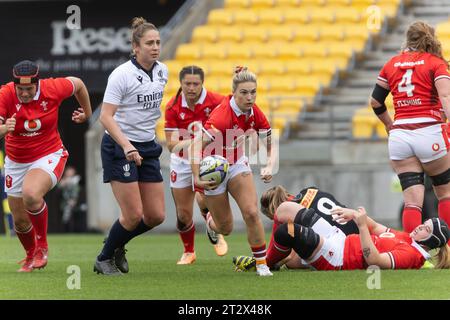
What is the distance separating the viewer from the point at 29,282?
999 centimetres

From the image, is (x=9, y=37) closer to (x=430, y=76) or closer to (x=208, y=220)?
(x=208, y=220)

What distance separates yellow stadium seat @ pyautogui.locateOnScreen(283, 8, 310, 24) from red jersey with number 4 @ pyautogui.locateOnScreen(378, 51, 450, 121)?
12.8 m

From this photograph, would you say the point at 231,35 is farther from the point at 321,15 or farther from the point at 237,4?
the point at 321,15

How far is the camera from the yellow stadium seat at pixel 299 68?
2255 centimetres

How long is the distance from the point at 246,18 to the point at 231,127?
47.6ft

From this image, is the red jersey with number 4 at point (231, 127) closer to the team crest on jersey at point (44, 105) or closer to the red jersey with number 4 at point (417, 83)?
the red jersey with number 4 at point (417, 83)

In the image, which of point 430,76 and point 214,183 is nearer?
point 214,183

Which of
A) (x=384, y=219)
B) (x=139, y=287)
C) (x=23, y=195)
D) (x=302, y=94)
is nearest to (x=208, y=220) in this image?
(x=23, y=195)

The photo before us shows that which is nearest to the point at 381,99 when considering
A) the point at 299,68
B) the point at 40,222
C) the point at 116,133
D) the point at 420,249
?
the point at 420,249

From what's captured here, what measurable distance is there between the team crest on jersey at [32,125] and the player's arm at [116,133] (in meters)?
0.85

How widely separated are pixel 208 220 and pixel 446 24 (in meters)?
10.8

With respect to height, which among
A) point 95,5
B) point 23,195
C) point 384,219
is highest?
point 95,5

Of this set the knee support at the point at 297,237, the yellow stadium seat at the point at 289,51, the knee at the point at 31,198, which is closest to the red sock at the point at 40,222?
the knee at the point at 31,198

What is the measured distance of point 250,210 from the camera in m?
9.96
